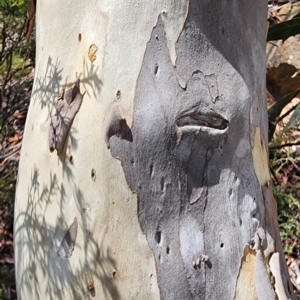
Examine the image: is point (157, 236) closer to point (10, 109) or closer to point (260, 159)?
point (260, 159)

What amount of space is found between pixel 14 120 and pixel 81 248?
5.47 feet

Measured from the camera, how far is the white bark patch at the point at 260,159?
1063 mm

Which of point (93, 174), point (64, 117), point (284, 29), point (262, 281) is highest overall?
point (284, 29)

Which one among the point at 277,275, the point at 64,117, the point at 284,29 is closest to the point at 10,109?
the point at 284,29

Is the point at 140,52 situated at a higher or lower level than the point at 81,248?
higher

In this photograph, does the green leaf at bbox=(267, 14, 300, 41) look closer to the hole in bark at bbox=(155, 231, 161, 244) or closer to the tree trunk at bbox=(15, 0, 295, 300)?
the tree trunk at bbox=(15, 0, 295, 300)

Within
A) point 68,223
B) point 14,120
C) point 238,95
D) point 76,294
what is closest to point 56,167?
point 68,223

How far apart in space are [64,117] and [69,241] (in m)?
0.23

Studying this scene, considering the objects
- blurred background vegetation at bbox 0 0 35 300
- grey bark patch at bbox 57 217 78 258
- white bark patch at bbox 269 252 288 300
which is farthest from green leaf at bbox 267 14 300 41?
grey bark patch at bbox 57 217 78 258

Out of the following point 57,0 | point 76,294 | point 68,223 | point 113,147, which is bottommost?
point 76,294

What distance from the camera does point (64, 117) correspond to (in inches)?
39.5

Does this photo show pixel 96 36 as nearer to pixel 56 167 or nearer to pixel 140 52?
pixel 140 52

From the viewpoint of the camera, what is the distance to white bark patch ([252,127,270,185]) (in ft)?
3.49

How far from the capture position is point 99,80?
38.6 inches
